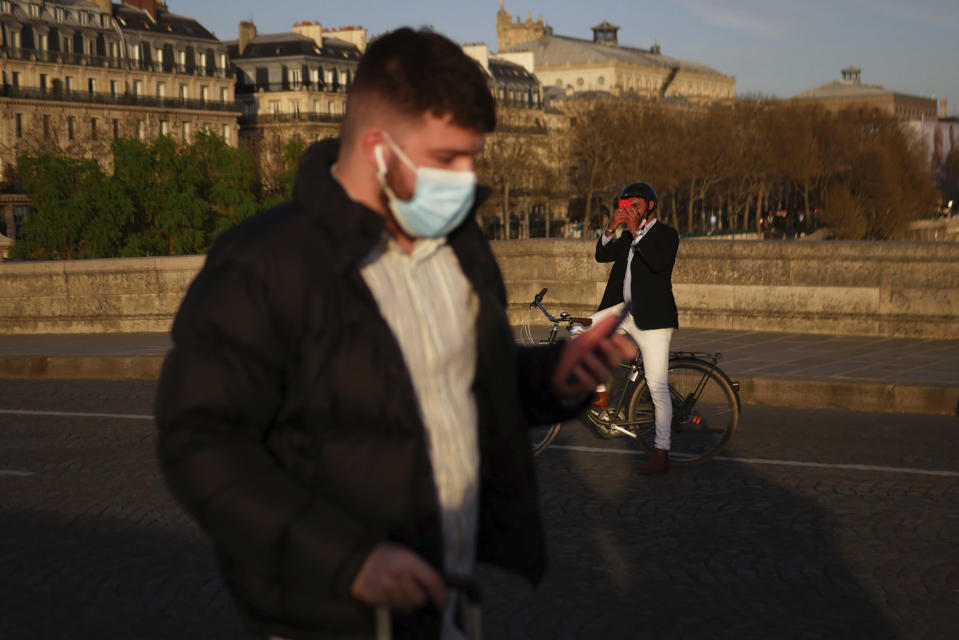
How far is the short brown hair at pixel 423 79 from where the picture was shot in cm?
229

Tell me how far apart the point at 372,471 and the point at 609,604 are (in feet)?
10.6

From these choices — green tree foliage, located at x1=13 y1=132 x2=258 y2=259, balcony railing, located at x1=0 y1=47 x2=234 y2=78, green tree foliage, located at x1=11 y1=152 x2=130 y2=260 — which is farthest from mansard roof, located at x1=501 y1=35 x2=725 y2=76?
green tree foliage, located at x1=11 y1=152 x2=130 y2=260

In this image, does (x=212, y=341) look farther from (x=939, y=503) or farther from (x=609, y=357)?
(x=939, y=503)

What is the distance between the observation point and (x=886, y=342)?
13883mm

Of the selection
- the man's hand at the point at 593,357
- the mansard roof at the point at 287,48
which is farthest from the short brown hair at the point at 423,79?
the mansard roof at the point at 287,48

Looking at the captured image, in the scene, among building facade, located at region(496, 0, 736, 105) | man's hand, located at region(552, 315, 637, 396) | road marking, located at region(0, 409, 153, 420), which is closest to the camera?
man's hand, located at region(552, 315, 637, 396)

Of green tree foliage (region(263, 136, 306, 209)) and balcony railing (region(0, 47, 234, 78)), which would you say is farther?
balcony railing (region(0, 47, 234, 78))

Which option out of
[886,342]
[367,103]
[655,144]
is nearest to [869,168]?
[655,144]

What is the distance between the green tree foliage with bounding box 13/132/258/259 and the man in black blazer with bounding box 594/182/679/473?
61.6 feet

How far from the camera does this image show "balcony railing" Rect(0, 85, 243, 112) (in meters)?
85.8

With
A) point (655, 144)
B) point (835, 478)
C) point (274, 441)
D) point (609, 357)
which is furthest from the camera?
point (655, 144)

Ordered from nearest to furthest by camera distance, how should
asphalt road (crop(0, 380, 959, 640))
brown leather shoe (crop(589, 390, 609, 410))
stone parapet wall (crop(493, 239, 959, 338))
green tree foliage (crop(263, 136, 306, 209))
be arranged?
1. asphalt road (crop(0, 380, 959, 640))
2. brown leather shoe (crop(589, 390, 609, 410))
3. stone parapet wall (crop(493, 239, 959, 338))
4. green tree foliage (crop(263, 136, 306, 209))

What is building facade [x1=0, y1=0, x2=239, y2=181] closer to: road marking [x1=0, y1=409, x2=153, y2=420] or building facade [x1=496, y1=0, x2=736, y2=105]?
building facade [x1=496, y1=0, x2=736, y2=105]

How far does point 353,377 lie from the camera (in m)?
2.25
